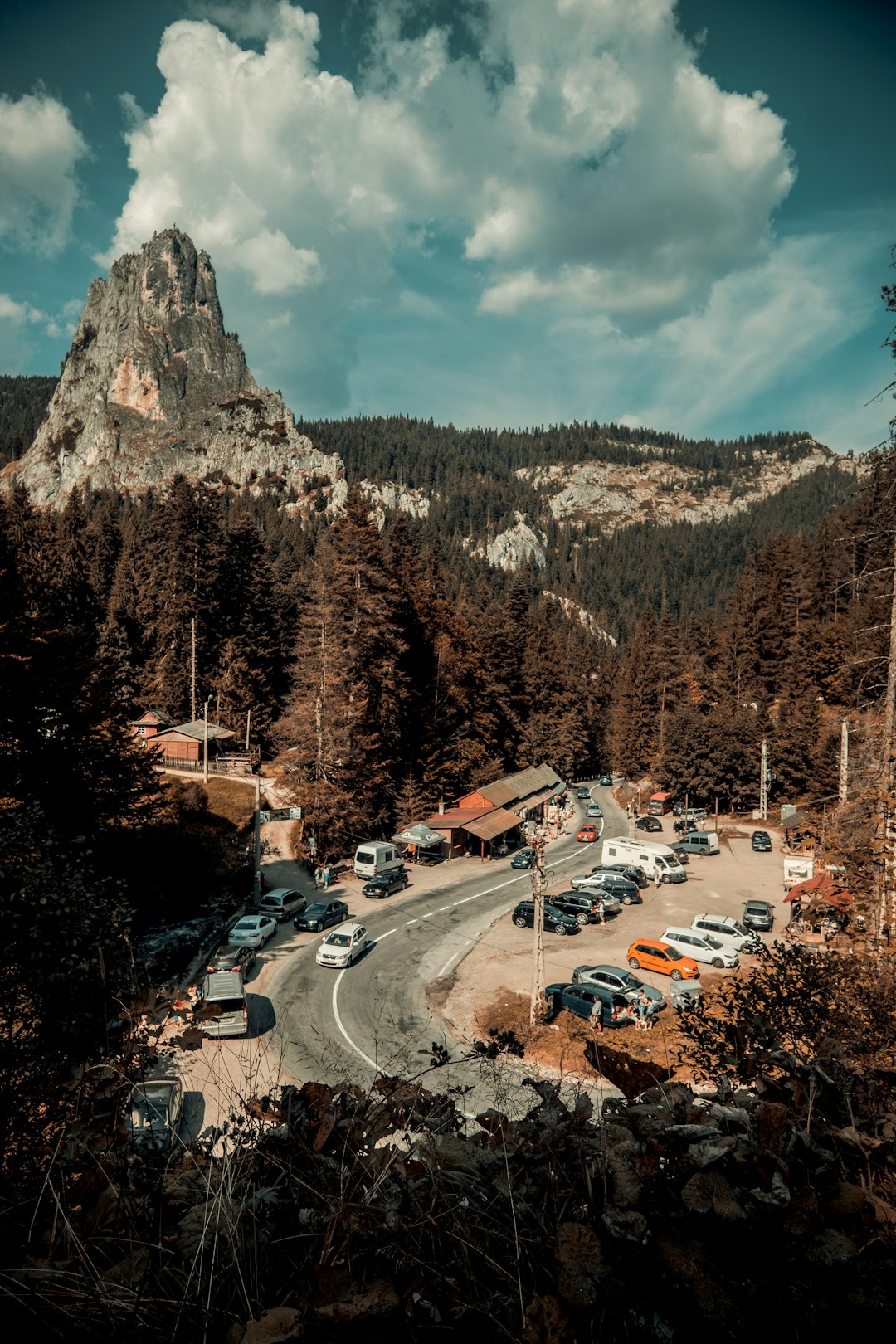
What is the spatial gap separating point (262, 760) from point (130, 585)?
2739 cm

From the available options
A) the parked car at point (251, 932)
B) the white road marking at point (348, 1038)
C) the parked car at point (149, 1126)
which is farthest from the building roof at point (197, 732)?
the parked car at point (149, 1126)


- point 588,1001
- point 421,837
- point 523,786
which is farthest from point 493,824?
point 588,1001

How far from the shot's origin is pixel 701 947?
26234mm

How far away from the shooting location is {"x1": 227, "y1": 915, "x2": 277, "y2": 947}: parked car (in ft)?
82.6

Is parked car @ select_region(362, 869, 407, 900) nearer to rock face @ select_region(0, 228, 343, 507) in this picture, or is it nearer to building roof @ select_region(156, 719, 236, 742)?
building roof @ select_region(156, 719, 236, 742)

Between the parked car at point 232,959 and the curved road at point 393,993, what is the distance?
49.9 inches

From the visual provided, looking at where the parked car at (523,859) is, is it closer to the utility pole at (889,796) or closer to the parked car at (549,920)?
the parked car at (549,920)

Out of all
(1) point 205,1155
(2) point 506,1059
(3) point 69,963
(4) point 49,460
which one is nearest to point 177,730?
(2) point 506,1059

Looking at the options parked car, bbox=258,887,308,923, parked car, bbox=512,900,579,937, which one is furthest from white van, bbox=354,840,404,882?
parked car, bbox=512,900,579,937

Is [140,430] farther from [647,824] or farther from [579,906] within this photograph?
[579,906]

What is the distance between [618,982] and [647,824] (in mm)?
32676

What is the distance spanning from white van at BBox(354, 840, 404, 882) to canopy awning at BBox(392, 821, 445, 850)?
422 centimetres

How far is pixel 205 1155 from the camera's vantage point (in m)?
2.79

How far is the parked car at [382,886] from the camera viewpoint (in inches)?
1266
